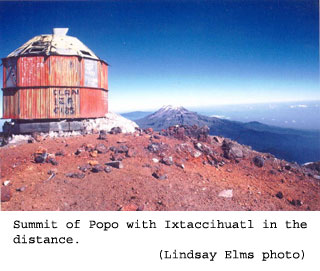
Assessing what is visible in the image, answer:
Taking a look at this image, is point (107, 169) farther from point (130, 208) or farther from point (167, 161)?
point (167, 161)

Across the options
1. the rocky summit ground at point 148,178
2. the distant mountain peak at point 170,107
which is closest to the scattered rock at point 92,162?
the rocky summit ground at point 148,178

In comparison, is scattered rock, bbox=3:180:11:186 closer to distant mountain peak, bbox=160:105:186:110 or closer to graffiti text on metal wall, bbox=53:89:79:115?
graffiti text on metal wall, bbox=53:89:79:115

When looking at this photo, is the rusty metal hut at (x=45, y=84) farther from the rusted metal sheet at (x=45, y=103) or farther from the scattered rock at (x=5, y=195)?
the scattered rock at (x=5, y=195)

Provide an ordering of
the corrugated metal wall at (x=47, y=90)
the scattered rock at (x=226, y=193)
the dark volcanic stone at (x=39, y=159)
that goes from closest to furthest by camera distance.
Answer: the scattered rock at (x=226, y=193), the dark volcanic stone at (x=39, y=159), the corrugated metal wall at (x=47, y=90)

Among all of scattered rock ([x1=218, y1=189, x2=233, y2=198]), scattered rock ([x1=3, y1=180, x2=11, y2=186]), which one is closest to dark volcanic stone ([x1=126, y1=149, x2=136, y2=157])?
scattered rock ([x1=218, y1=189, x2=233, y2=198])
